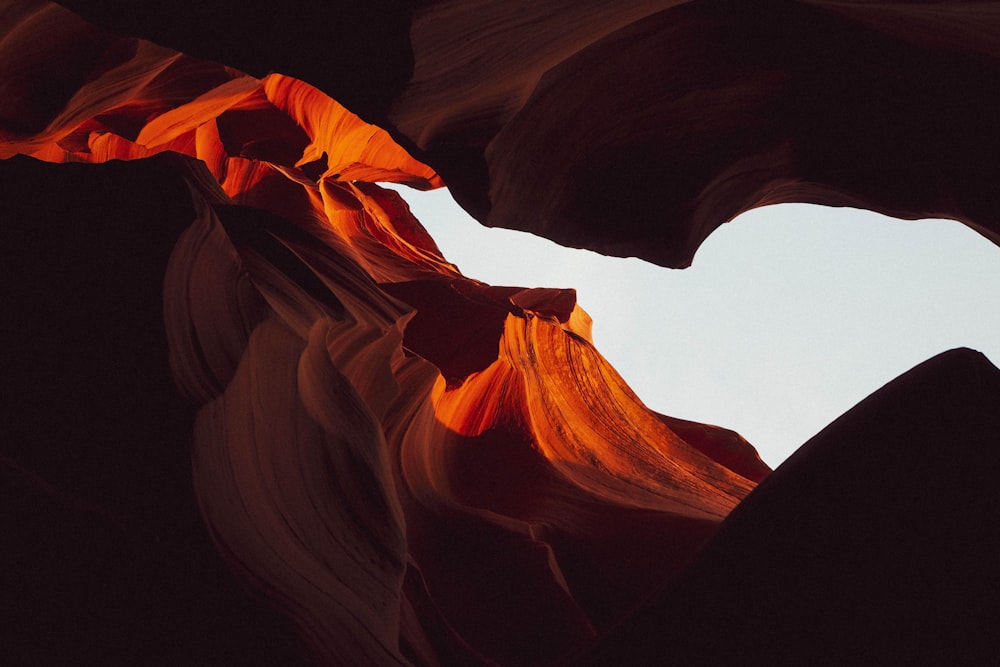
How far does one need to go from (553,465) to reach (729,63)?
2.68m

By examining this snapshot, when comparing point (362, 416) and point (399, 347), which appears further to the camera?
point (399, 347)

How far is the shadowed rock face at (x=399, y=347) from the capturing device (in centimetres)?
214

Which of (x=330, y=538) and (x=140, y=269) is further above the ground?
(x=140, y=269)

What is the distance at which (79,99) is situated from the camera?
4047mm

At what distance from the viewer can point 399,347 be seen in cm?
409

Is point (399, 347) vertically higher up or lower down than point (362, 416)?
higher up

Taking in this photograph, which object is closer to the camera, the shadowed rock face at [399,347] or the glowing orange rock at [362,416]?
the shadowed rock face at [399,347]

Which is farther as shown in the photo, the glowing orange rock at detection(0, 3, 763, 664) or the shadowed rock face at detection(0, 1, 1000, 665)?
the glowing orange rock at detection(0, 3, 763, 664)

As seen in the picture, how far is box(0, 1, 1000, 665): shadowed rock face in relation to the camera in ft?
7.04

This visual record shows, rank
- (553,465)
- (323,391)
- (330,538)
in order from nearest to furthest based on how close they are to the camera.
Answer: (330,538) < (323,391) < (553,465)

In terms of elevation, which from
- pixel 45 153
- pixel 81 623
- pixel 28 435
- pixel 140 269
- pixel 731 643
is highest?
pixel 45 153

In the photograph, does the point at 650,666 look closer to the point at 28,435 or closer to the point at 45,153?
the point at 28,435

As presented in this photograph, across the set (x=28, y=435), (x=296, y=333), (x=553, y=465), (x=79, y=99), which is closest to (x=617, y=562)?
(x=553, y=465)

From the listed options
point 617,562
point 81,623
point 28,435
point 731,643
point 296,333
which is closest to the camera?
point 81,623
